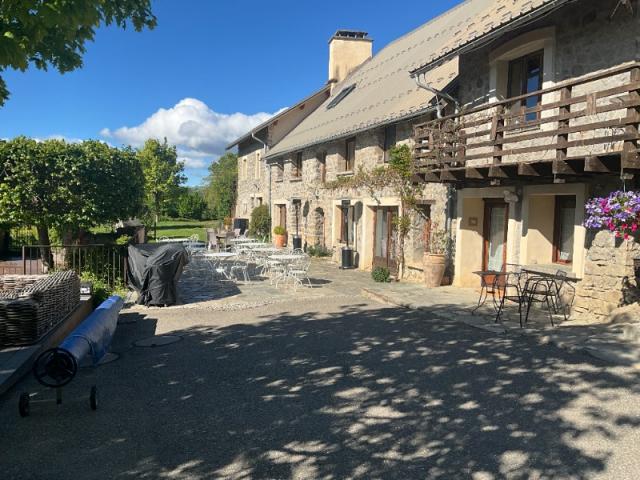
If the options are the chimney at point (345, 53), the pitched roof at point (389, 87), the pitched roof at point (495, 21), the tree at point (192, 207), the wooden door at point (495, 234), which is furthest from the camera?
the tree at point (192, 207)

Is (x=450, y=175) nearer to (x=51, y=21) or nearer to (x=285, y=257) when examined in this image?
(x=285, y=257)

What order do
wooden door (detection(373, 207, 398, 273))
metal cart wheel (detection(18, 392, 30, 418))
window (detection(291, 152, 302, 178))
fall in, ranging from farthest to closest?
window (detection(291, 152, 302, 178)), wooden door (detection(373, 207, 398, 273)), metal cart wheel (detection(18, 392, 30, 418))

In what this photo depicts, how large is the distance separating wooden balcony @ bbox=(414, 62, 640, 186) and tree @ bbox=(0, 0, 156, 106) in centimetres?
553

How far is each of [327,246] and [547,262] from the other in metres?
9.75

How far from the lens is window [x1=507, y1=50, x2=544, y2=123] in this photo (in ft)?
29.2

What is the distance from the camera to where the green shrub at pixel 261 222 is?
24.1 meters

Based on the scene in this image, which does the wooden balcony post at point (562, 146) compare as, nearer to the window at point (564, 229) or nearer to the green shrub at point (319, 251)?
the window at point (564, 229)

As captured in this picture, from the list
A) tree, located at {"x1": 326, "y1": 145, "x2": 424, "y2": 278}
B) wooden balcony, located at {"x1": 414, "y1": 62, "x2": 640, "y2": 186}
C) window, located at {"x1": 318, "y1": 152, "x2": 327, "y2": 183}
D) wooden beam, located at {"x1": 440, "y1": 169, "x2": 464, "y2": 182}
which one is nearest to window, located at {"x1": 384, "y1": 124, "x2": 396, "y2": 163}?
tree, located at {"x1": 326, "y1": 145, "x2": 424, "y2": 278}

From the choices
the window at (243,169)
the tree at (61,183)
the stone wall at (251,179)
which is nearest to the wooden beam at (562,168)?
the tree at (61,183)

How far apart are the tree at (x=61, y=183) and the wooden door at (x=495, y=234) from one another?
7948mm

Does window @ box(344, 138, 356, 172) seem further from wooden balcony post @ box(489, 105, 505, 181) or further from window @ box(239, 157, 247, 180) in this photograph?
window @ box(239, 157, 247, 180)

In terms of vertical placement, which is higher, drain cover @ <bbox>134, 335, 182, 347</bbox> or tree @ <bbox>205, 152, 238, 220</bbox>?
tree @ <bbox>205, 152, 238, 220</bbox>

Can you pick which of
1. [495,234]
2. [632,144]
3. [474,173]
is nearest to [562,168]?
[632,144]

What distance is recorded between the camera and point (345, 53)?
77.4 feet
